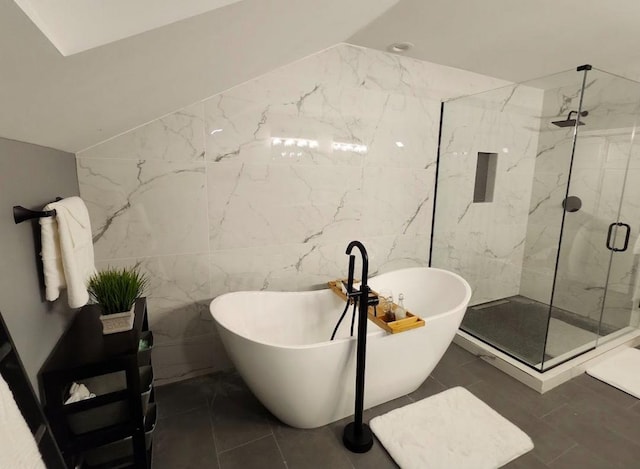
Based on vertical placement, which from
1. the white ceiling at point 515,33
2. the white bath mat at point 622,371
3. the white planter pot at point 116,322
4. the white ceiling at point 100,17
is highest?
the white ceiling at point 515,33

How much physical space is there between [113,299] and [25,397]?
2.06 ft

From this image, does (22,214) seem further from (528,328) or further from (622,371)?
(622,371)

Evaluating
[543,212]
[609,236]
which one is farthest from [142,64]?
[609,236]

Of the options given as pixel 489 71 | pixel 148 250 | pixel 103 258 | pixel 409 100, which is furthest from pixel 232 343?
pixel 489 71

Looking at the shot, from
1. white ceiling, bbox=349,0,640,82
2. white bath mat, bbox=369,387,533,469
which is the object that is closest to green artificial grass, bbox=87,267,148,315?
white bath mat, bbox=369,387,533,469

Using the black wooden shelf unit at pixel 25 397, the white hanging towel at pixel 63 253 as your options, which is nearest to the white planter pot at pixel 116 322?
the white hanging towel at pixel 63 253

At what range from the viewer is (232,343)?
5.30ft

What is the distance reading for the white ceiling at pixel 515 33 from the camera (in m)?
1.76

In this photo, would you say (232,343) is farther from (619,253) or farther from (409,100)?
(619,253)

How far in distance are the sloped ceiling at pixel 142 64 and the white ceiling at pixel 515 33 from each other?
41cm

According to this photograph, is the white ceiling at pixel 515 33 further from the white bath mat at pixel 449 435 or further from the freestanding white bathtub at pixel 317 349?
the white bath mat at pixel 449 435

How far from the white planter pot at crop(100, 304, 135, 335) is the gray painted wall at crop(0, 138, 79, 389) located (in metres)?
0.18

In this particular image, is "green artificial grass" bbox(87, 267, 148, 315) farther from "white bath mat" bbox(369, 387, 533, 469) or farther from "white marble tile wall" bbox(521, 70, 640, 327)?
"white marble tile wall" bbox(521, 70, 640, 327)

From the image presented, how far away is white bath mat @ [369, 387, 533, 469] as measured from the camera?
159 centimetres
